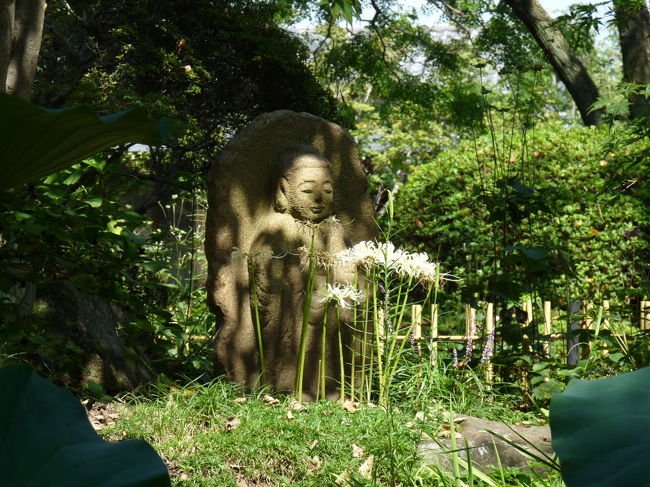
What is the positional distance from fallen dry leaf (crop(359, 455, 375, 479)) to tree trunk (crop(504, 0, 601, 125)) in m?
5.34

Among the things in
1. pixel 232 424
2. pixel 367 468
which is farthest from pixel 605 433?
pixel 232 424

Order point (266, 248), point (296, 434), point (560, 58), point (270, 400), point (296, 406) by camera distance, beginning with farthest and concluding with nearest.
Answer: point (560, 58), point (266, 248), point (270, 400), point (296, 406), point (296, 434)

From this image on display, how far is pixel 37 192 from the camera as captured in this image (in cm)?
366

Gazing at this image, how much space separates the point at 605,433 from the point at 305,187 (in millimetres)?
3936

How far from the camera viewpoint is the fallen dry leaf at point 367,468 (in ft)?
10.4

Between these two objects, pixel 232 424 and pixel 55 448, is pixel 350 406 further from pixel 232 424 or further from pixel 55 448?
pixel 55 448

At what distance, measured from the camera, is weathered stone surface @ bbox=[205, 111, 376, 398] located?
4.66 meters

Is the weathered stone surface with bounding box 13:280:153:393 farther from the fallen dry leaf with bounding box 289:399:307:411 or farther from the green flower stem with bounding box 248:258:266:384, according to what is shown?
the fallen dry leaf with bounding box 289:399:307:411

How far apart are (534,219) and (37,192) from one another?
5.10 meters

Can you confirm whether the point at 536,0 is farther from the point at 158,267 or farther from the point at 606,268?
the point at 158,267

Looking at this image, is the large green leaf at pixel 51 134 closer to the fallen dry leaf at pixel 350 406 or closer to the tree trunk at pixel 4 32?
the tree trunk at pixel 4 32

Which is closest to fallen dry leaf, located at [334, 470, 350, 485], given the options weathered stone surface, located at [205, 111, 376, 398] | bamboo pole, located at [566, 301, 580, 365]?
weathered stone surface, located at [205, 111, 376, 398]

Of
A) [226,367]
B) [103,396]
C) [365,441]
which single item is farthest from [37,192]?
[365,441]

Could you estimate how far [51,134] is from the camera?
1.05 metres
